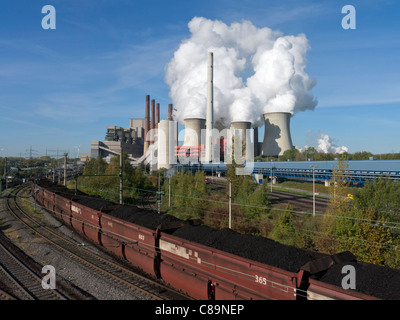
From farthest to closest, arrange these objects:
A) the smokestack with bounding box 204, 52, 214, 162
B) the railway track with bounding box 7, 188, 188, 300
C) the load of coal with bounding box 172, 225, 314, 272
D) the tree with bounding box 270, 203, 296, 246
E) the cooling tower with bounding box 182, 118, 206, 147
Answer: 1. the cooling tower with bounding box 182, 118, 206, 147
2. the smokestack with bounding box 204, 52, 214, 162
3. the tree with bounding box 270, 203, 296, 246
4. the railway track with bounding box 7, 188, 188, 300
5. the load of coal with bounding box 172, 225, 314, 272

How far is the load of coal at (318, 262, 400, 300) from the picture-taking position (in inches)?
285

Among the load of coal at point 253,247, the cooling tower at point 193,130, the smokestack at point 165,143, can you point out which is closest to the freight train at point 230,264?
the load of coal at point 253,247

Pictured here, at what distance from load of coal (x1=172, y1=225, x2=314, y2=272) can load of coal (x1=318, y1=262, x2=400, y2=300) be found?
1136mm

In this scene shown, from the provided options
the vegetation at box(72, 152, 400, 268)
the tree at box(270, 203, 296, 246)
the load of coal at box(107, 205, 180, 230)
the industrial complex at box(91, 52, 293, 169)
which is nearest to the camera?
the load of coal at box(107, 205, 180, 230)

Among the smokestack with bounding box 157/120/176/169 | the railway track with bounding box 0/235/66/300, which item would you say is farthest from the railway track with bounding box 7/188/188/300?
the smokestack with bounding box 157/120/176/169

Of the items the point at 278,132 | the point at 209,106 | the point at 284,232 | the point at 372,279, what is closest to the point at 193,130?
the point at 209,106

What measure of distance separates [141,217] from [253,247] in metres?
7.91

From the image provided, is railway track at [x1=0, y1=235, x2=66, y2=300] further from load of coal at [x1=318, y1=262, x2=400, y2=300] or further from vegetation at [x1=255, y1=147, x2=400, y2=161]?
vegetation at [x1=255, y1=147, x2=400, y2=161]

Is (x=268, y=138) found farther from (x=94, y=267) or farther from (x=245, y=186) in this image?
(x=94, y=267)

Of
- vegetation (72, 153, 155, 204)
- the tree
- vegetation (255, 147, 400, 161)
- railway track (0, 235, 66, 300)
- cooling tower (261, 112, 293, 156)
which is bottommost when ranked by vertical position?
railway track (0, 235, 66, 300)

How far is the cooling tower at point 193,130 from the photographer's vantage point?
94.5m

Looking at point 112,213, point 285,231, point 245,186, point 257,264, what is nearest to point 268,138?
point 245,186

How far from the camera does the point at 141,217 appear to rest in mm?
16359
